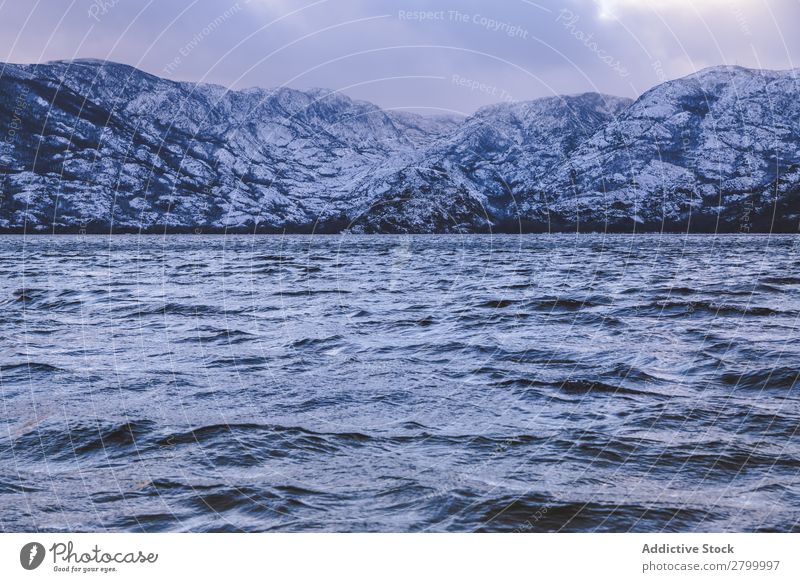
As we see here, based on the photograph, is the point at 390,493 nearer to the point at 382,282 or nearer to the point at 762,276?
the point at 382,282

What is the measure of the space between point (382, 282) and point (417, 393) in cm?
3148

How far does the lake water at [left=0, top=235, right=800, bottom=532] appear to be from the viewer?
30.1ft

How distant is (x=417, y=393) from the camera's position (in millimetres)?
15352

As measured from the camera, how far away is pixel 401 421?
43.2ft

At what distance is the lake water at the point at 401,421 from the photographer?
30.1ft

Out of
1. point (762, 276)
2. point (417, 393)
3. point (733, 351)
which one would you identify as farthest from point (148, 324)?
point (762, 276)
